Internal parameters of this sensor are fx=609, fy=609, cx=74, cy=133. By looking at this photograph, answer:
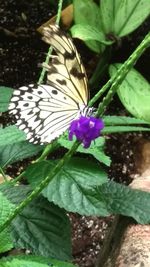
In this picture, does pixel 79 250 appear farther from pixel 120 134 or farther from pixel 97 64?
pixel 97 64

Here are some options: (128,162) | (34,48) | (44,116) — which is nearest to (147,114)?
(128,162)

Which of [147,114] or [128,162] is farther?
[128,162]

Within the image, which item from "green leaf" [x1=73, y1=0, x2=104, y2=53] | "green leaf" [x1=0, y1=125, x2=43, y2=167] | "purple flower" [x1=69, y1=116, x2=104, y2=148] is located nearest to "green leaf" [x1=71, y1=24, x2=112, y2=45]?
"green leaf" [x1=73, y1=0, x2=104, y2=53]

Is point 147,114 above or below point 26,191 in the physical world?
below

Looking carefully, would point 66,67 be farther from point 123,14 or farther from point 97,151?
point 123,14

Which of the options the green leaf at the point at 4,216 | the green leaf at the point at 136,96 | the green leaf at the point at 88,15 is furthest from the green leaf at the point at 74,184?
the green leaf at the point at 88,15

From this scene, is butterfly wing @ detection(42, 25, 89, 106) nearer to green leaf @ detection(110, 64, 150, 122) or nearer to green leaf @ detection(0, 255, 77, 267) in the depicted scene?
green leaf @ detection(0, 255, 77, 267)

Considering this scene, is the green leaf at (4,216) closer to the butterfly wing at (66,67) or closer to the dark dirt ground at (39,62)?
the butterfly wing at (66,67)
